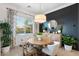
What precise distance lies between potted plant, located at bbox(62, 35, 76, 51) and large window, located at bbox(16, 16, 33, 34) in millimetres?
625

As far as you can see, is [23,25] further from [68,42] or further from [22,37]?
[68,42]

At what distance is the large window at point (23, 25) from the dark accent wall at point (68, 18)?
328mm

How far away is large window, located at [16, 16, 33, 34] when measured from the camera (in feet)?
4.83

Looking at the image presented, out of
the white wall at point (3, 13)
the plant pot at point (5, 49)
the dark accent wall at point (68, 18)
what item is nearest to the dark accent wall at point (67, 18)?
the dark accent wall at point (68, 18)

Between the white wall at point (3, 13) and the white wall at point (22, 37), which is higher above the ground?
the white wall at point (3, 13)

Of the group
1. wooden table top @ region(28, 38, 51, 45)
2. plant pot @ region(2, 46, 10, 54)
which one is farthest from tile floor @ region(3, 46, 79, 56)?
wooden table top @ region(28, 38, 51, 45)

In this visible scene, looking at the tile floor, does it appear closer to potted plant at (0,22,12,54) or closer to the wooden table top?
potted plant at (0,22,12,54)

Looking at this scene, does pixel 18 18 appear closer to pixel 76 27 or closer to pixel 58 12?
pixel 58 12

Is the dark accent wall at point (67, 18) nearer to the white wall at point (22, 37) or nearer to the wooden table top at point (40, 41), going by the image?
the wooden table top at point (40, 41)

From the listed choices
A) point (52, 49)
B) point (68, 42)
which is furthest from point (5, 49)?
point (68, 42)

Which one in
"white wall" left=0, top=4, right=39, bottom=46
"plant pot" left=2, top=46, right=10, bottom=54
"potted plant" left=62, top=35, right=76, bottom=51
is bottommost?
"plant pot" left=2, top=46, right=10, bottom=54

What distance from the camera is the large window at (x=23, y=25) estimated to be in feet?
4.83

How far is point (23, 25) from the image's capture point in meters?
1.47

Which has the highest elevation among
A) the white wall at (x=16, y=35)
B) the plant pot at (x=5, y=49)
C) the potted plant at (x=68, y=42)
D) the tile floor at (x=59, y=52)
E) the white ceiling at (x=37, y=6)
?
the white ceiling at (x=37, y=6)
